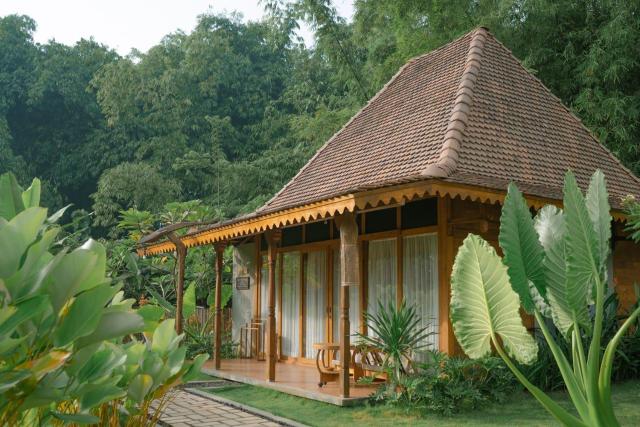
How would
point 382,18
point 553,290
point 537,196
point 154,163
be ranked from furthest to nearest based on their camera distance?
point 154,163, point 382,18, point 537,196, point 553,290

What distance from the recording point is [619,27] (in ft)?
43.0

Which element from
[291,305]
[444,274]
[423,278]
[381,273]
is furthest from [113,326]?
[291,305]

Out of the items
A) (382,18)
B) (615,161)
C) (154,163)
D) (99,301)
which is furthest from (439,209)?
(154,163)

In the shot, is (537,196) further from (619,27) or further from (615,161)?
(619,27)

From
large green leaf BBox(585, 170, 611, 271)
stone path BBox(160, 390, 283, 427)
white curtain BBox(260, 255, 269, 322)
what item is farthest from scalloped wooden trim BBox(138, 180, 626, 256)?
white curtain BBox(260, 255, 269, 322)

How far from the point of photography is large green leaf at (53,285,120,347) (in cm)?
197

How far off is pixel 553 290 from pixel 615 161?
28.1ft

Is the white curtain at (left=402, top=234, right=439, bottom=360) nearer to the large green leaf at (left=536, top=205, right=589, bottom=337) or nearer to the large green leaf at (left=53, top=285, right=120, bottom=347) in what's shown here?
the large green leaf at (left=536, top=205, right=589, bottom=337)

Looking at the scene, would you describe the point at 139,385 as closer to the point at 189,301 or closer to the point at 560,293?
the point at 560,293

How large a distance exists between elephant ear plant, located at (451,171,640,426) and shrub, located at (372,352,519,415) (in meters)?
3.14

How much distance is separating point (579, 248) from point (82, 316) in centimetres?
264

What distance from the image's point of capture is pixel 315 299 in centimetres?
1100

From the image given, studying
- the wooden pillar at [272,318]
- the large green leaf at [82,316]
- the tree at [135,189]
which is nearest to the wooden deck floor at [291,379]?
the wooden pillar at [272,318]

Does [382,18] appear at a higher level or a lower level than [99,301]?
higher
